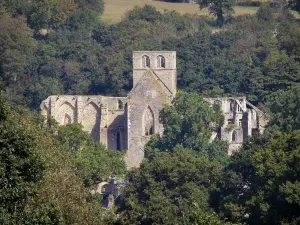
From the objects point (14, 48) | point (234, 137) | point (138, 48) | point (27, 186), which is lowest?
point (27, 186)

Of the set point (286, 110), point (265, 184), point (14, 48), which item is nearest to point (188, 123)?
point (286, 110)

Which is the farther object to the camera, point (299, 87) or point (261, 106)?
point (261, 106)

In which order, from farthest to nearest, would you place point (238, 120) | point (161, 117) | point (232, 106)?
point (232, 106)
point (238, 120)
point (161, 117)

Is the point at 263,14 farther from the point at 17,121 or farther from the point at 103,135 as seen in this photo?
the point at 17,121

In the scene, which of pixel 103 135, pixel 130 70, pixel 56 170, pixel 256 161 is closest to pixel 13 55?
pixel 130 70

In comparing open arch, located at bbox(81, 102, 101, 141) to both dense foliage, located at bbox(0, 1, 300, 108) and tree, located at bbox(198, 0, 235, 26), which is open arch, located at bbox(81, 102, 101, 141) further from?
tree, located at bbox(198, 0, 235, 26)

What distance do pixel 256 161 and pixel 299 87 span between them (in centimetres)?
1943

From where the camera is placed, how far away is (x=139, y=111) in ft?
272

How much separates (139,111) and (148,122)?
0.80 m

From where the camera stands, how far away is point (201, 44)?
98750 mm

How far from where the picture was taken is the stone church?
8294 cm

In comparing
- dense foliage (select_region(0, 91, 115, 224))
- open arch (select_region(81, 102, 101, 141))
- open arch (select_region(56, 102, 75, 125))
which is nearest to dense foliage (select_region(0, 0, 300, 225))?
dense foliage (select_region(0, 91, 115, 224))

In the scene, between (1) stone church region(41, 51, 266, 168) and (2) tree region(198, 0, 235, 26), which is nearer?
(1) stone church region(41, 51, 266, 168)

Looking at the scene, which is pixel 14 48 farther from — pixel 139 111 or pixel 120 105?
pixel 139 111
